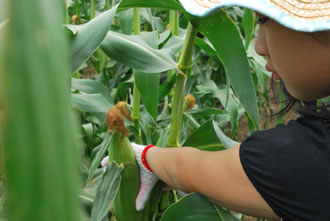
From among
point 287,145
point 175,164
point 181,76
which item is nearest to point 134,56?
point 181,76

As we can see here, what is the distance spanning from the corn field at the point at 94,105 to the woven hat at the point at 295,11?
0.14m

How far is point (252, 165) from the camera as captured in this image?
1.67ft

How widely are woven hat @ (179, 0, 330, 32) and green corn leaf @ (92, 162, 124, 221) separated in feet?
1.11

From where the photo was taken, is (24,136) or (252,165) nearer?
(24,136)

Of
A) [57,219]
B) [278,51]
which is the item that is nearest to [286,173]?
[278,51]

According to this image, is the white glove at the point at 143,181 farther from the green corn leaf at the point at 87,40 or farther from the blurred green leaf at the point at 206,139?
the green corn leaf at the point at 87,40

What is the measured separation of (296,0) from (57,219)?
0.45 m

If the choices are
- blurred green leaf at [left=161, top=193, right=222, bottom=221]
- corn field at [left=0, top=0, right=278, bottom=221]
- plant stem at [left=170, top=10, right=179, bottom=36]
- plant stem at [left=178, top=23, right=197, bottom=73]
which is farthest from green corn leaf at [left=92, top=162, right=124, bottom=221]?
plant stem at [left=170, top=10, right=179, bottom=36]

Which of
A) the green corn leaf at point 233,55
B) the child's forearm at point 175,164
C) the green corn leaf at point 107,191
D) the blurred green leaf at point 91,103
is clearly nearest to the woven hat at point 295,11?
the green corn leaf at point 233,55

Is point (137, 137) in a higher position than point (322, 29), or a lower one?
lower

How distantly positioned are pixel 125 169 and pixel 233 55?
0.29 meters

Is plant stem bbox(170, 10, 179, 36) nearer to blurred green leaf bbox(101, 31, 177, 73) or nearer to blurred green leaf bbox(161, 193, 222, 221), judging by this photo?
blurred green leaf bbox(101, 31, 177, 73)

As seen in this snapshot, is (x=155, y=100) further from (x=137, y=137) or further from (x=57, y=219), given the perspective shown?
(x=57, y=219)

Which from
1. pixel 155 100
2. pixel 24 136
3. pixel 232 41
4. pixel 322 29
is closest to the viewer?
pixel 24 136
